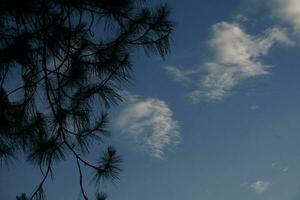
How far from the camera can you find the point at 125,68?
567cm

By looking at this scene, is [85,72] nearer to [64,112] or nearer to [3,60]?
[64,112]

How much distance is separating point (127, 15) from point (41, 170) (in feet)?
5.49

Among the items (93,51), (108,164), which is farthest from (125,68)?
(108,164)

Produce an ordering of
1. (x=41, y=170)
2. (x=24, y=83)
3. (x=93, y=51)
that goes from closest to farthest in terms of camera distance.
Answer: (x=41, y=170) < (x=24, y=83) < (x=93, y=51)

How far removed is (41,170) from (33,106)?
2.39 ft

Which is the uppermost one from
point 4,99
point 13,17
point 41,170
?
point 13,17

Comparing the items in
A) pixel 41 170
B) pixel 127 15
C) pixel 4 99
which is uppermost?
pixel 127 15

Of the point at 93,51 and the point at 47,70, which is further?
the point at 93,51

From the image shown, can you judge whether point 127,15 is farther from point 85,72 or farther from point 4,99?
point 4,99

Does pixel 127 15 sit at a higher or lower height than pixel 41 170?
higher

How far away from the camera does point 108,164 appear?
5484 millimetres

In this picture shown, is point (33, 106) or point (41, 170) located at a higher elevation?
point (33, 106)

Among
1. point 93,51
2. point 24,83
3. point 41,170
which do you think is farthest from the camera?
point 93,51

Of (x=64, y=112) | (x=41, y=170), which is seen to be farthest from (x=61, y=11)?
(x=41, y=170)
